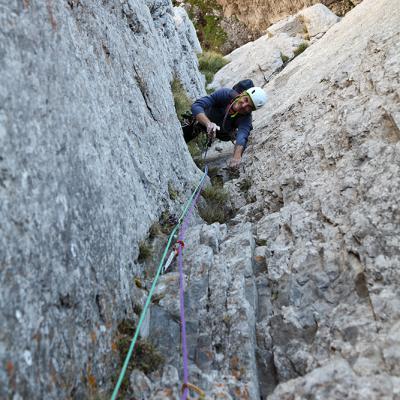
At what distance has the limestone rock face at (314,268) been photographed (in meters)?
3.78

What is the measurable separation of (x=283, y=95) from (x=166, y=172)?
5.69 meters

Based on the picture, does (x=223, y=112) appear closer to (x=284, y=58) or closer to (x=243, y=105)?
(x=243, y=105)

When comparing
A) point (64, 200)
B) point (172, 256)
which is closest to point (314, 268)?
point (172, 256)

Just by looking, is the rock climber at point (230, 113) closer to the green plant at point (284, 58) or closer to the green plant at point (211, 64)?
the green plant at point (284, 58)

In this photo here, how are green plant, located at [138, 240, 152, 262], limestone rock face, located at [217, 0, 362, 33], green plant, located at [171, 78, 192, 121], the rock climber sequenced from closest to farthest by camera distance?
green plant, located at [138, 240, 152, 262] < the rock climber < green plant, located at [171, 78, 192, 121] < limestone rock face, located at [217, 0, 362, 33]

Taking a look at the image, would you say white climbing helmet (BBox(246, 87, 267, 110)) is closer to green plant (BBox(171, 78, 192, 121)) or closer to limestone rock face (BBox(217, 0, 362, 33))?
green plant (BBox(171, 78, 192, 121))

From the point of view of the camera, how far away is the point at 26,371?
9.00ft

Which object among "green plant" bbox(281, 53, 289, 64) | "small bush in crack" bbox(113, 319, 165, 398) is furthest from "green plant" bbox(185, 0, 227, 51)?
"small bush in crack" bbox(113, 319, 165, 398)

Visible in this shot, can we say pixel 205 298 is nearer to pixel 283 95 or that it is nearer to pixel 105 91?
pixel 105 91

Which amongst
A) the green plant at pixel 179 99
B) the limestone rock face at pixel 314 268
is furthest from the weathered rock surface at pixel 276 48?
the limestone rock face at pixel 314 268

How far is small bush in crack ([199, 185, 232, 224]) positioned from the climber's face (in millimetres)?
2259

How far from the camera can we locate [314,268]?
4.91 metres

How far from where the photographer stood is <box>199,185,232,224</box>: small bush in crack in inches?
296

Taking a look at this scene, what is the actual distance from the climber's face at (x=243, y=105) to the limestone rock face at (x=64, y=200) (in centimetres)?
398
